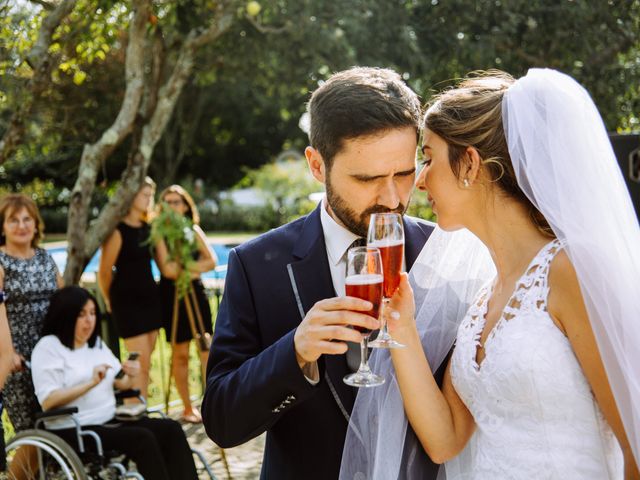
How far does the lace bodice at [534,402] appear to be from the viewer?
2.03 meters

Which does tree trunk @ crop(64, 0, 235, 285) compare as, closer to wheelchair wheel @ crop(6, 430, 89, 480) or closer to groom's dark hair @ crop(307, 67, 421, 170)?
wheelchair wheel @ crop(6, 430, 89, 480)

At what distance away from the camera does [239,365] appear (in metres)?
2.22

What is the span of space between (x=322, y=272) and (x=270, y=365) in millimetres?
455

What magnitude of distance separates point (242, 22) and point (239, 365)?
682 cm

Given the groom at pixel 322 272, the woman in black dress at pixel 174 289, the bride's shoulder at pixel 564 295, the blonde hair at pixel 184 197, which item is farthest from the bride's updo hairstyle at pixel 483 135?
the blonde hair at pixel 184 197

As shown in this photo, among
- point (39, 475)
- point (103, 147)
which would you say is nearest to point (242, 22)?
point (103, 147)

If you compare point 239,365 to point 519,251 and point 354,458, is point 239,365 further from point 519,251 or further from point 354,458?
point 519,251

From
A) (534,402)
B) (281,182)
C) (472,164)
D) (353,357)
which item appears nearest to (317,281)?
(353,357)

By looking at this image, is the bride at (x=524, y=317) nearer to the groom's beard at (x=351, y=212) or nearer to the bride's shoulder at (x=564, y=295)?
the bride's shoulder at (x=564, y=295)

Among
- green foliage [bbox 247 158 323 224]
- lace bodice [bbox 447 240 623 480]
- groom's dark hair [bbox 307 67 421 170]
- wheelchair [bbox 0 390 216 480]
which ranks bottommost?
green foliage [bbox 247 158 323 224]

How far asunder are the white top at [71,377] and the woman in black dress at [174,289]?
182 cm

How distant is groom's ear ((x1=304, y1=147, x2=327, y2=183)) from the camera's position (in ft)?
7.93

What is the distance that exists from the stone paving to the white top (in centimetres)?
119

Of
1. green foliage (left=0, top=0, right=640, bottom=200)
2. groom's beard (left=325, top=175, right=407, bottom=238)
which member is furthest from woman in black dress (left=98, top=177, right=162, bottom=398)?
groom's beard (left=325, top=175, right=407, bottom=238)
